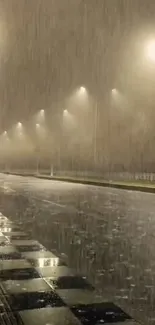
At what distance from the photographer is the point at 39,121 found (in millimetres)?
71062

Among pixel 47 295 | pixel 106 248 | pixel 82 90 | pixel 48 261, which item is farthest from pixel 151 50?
pixel 82 90

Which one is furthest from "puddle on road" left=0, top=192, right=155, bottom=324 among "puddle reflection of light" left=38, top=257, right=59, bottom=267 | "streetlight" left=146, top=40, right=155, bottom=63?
"streetlight" left=146, top=40, right=155, bottom=63

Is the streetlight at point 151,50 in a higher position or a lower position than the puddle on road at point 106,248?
higher

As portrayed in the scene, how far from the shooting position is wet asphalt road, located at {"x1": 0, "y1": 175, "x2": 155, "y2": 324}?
5.73m

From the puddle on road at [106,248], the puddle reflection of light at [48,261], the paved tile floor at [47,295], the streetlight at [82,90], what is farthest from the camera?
the streetlight at [82,90]

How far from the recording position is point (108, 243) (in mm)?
9008

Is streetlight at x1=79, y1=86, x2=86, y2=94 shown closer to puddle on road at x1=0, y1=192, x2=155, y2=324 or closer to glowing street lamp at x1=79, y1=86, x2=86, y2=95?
glowing street lamp at x1=79, y1=86, x2=86, y2=95

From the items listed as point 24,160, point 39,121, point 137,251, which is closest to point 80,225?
point 137,251

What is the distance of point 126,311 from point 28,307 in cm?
91

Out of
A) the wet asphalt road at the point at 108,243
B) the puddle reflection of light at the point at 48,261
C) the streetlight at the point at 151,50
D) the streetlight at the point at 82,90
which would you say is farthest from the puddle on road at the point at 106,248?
the streetlight at the point at 82,90

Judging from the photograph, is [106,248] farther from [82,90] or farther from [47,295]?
[82,90]

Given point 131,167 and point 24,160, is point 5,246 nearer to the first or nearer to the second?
point 131,167

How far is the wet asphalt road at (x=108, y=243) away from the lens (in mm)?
5734

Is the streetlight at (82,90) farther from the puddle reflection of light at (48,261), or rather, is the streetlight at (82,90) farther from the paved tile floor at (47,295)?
the puddle reflection of light at (48,261)
